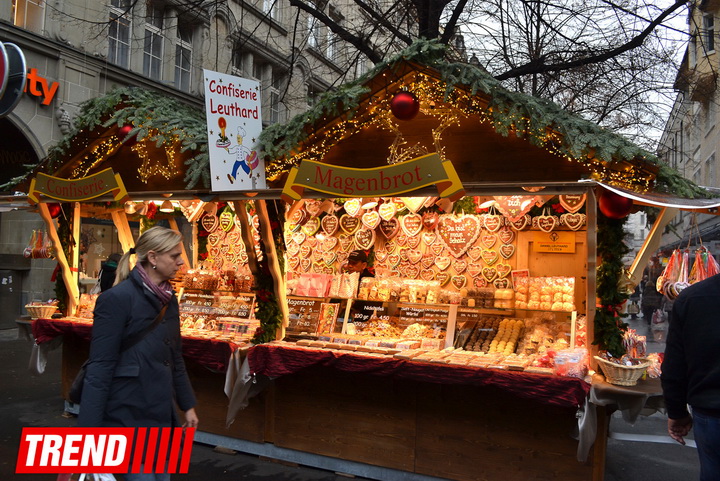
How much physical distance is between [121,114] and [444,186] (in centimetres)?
410

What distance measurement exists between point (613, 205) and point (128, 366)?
401 centimetres

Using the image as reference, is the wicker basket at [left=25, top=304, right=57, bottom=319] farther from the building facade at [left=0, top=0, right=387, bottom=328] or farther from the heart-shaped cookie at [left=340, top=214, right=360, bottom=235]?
the building facade at [left=0, top=0, right=387, bottom=328]

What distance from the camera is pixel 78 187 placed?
22.1 ft

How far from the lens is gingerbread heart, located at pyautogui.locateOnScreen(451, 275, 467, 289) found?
707cm

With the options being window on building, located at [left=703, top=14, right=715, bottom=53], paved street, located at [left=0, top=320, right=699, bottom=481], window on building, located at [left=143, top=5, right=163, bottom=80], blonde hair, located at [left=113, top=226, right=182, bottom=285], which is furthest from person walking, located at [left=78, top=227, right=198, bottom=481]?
window on building, located at [left=143, top=5, right=163, bottom=80]

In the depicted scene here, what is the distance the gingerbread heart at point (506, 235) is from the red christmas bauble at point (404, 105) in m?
2.30

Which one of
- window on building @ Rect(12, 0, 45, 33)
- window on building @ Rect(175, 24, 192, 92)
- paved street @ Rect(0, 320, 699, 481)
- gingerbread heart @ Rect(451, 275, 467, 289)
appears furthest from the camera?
window on building @ Rect(175, 24, 192, 92)

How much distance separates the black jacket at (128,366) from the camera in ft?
9.20

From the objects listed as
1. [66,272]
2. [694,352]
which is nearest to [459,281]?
[694,352]

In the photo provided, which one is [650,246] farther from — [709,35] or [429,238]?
[709,35]

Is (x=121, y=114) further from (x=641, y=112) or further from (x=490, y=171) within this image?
(x=641, y=112)

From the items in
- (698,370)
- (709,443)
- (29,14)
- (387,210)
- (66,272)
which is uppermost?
(29,14)

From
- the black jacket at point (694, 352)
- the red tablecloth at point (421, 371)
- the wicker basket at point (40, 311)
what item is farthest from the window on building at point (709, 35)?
the wicker basket at point (40, 311)

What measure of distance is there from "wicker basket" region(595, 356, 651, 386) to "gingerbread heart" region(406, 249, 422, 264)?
2.97 metres
